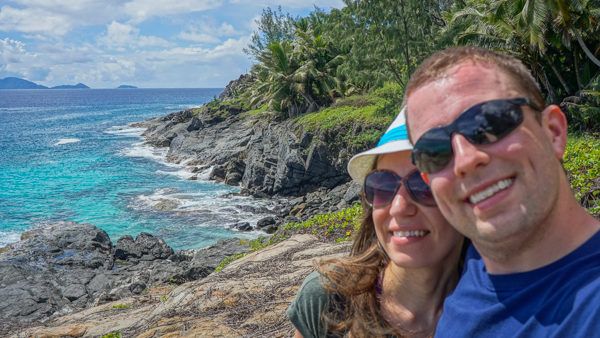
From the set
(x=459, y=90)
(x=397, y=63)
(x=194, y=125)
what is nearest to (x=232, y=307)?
(x=459, y=90)

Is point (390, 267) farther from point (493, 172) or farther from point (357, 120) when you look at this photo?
point (357, 120)

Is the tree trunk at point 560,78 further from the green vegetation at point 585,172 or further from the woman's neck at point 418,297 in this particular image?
the woman's neck at point 418,297

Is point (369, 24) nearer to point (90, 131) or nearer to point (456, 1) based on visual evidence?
point (456, 1)

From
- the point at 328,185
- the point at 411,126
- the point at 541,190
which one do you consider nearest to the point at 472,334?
the point at 541,190

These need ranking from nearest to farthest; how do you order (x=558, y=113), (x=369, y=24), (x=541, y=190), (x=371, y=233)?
(x=541, y=190) → (x=558, y=113) → (x=371, y=233) → (x=369, y=24)

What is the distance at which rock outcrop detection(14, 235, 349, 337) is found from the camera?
19.1 ft

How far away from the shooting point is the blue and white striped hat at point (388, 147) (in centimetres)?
227

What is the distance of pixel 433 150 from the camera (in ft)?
6.21

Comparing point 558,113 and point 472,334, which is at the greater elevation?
point 558,113

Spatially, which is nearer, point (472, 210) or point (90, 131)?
point (472, 210)

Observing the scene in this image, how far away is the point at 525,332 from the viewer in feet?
5.55

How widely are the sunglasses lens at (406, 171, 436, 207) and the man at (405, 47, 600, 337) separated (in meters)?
0.24

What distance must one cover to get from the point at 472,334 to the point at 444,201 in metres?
0.47

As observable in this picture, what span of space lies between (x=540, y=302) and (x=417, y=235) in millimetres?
626
